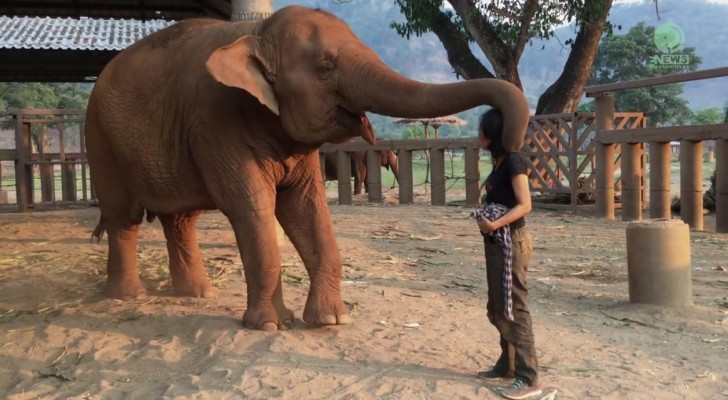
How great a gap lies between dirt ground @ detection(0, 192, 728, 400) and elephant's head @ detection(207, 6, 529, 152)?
1.32m

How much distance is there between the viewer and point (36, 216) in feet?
40.7

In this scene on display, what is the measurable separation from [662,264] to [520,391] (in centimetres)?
245

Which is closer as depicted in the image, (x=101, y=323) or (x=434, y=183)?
(x=101, y=323)

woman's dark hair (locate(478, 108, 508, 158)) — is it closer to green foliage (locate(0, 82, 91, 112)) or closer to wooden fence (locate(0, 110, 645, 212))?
wooden fence (locate(0, 110, 645, 212))

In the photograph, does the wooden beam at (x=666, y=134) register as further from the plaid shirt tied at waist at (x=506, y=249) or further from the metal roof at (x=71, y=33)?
the metal roof at (x=71, y=33)

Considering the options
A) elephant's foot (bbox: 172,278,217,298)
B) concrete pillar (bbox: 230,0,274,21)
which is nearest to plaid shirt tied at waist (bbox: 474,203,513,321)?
elephant's foot (bbox: 172,278,217,298)

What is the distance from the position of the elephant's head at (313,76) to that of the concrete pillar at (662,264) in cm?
244

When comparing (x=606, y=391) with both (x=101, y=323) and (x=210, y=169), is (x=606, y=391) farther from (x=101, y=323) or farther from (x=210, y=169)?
(x=101, y=323)

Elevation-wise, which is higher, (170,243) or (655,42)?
(655,42)

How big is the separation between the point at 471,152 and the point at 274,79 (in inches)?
390

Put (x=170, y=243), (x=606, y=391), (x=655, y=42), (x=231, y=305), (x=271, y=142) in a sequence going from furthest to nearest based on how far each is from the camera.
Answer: (x=655, y=42), (x=170, y=243), (x=231, y=305), (x=271, y=142), (x=606, y=391)

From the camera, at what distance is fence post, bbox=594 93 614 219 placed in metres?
12.2

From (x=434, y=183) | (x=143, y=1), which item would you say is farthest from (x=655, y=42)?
(x=143, y=1)

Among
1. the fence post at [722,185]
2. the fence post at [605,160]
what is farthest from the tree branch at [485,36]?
the fence post at [722,185]
